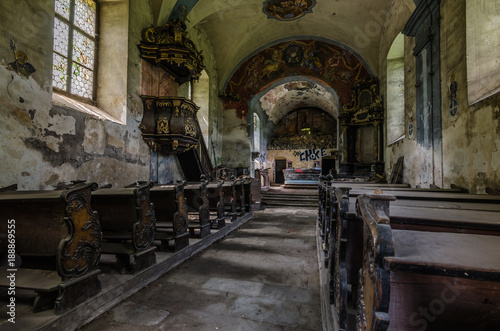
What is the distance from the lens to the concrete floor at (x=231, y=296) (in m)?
2.07

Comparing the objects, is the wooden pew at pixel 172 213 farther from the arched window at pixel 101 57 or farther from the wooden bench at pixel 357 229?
the arched window at pixel 101 57

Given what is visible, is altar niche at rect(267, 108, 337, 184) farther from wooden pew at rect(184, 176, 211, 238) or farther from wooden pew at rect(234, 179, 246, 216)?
wooden pew at rect(184, 176, 211, 238)

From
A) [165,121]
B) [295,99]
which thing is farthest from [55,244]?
[295,99]

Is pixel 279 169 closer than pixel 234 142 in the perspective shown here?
No

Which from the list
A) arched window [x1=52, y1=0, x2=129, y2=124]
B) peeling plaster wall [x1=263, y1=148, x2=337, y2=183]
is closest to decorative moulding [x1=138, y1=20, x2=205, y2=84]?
arched window [x1=52, y1=0, x2=129, y2=124]

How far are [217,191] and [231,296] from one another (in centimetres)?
305

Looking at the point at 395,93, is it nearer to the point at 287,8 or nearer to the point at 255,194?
the point at 287,8

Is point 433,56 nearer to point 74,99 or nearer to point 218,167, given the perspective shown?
point 74,99

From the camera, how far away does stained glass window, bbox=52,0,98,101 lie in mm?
5012

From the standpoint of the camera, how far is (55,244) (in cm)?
236

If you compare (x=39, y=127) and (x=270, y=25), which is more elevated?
(x=270, y=25)

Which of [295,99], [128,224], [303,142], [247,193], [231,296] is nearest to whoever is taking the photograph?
[231,296]

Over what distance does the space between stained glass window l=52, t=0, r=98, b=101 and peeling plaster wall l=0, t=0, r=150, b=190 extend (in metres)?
0.76

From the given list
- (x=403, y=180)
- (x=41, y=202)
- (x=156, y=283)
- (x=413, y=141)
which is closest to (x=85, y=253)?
(x=41, y=202)
